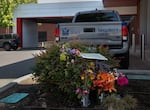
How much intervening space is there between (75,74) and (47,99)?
1034mm

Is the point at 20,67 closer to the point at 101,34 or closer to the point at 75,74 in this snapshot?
the point at 101,34

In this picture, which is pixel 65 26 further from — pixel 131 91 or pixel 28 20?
pixel 28 20

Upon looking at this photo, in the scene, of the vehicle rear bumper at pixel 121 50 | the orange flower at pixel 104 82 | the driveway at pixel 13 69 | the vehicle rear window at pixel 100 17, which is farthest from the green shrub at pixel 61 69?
the vehicle rear window at pixel 100 17

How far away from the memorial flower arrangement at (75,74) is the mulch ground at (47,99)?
0.63 feet

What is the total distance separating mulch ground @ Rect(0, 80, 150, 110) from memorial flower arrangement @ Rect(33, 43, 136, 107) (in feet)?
0.63

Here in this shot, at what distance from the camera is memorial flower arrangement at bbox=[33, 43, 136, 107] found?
19.0 ft

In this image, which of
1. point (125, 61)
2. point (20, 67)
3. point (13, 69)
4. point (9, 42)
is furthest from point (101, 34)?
point (9, 42)

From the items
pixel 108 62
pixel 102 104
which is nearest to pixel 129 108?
pixel 102 104

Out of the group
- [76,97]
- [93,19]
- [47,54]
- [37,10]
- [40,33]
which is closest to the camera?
[76,97]

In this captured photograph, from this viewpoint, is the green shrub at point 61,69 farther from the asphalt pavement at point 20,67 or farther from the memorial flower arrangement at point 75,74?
the asphalt pavement at point 20,67

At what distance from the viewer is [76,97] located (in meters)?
6.02

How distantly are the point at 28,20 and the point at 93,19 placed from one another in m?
32.1

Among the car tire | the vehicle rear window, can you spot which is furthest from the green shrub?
the vehicle rear window

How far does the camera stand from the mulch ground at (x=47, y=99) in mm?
6035
